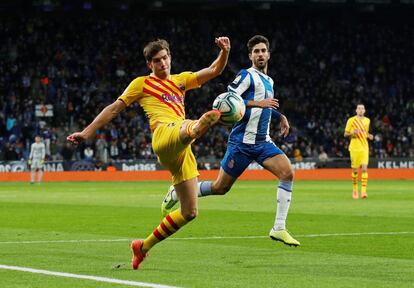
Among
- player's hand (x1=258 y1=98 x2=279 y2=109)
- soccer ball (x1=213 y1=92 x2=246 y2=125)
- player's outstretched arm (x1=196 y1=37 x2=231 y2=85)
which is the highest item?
player's outstretched arm (x1=196 y1=37 x2=231 y2=85)

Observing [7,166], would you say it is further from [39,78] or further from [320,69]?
[320,69]

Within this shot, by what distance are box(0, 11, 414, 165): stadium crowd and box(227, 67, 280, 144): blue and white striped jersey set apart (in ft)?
105

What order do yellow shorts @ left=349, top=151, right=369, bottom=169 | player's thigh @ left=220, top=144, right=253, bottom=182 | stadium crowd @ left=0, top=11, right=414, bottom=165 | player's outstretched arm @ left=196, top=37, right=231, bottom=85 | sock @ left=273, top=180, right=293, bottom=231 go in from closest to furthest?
player's outstretched arm @ left=196, top=37, right=231, bottom=85 → sock @ left=273, top=180, right=293, bottom=231 → player's thigh @ left=220, top=144, right=253, bottom=182 → yellow shorts @ left=349, top=151, right=369, bottom=169 → stadium crowd @ left=0, top=11, right=414, bottom=165

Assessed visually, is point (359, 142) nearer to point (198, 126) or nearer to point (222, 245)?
point (222, 245)

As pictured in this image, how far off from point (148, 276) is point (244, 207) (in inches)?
549

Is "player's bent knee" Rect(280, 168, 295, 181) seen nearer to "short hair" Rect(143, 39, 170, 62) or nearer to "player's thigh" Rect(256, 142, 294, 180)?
"player's thigh" Rect(256, 142, 294, 180)

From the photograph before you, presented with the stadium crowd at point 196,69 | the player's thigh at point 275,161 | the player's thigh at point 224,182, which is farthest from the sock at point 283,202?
the stadium crowd at point 196,69

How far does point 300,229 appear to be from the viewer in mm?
16734

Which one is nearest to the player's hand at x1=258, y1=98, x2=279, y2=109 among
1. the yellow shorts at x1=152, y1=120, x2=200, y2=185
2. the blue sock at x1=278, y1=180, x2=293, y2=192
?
the blue sock at x1=278, y1=180, x2=293, y2=192

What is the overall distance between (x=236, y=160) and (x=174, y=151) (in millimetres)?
3717

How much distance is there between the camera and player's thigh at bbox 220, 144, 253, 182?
14.0 metres

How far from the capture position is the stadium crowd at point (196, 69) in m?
47.4

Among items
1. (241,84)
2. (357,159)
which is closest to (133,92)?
(241,84)

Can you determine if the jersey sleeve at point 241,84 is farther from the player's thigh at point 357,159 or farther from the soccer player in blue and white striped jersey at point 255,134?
the player's thigh at point 357,159
